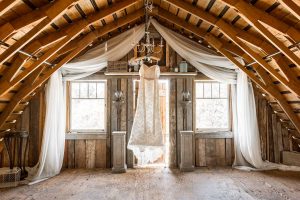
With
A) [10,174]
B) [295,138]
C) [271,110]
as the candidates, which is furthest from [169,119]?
[10,174]

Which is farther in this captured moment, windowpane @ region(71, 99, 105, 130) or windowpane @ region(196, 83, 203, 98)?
windowpane @ region(196, 83, 203, 98)

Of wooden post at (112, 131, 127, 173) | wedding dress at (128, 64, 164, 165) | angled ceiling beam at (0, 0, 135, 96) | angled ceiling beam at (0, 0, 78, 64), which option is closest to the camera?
angled ceiling beam at (0, 0, 78, 64)

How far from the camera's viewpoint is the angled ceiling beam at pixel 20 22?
362cm

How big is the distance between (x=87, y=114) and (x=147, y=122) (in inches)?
82.6

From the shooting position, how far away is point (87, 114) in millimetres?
6480

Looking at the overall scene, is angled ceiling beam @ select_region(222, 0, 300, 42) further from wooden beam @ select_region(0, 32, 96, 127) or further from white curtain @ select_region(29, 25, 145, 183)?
wooden beam @ select_region(0, 32, 96, 127)

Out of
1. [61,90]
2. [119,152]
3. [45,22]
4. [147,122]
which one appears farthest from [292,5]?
[61,90]

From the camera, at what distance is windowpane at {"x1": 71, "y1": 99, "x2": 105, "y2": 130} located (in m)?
6.46

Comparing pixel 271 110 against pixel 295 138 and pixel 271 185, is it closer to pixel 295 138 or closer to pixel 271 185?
pixel 295 138

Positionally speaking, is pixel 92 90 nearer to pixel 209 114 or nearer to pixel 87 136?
pixel 87 136

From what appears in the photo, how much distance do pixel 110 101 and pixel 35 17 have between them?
2997 mm

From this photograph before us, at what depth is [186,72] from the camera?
6.25 metres

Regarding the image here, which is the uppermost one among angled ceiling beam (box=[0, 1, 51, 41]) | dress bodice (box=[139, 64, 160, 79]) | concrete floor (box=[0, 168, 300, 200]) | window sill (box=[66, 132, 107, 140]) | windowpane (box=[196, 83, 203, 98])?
angled ceiling beam (box=[0, 1, 51, 41])

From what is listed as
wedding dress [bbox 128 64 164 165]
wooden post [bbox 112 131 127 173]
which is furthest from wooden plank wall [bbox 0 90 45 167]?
wedding dress [bbox 128 64 164 165]
